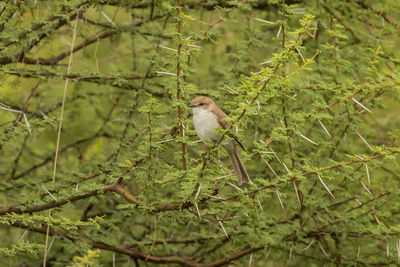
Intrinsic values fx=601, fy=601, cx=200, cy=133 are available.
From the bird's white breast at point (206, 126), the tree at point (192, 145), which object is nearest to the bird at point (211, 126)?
the bird's white breast at point (206, 126)

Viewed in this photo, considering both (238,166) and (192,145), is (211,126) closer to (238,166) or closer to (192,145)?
(192,145)


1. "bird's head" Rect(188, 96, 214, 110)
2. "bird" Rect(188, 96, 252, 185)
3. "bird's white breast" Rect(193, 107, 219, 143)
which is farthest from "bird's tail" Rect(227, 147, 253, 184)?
"bird's head" Rect(188, 96, 214, 110)

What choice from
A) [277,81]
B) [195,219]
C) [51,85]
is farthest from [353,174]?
[51,85]

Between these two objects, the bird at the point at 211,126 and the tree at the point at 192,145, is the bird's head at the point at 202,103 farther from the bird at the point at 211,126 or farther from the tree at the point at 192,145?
the tree at the point at 192,145

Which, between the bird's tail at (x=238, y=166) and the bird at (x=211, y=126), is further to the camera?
the bird's tail at (x=238, y=166)

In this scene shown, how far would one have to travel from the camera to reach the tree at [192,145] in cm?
435

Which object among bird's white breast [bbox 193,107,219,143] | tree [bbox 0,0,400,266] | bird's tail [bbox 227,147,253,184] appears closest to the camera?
tree [bbox 0,0,400,266]

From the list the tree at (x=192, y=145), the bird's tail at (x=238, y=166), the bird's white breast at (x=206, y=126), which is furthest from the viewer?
the bird's tail at (x=238, y=166)

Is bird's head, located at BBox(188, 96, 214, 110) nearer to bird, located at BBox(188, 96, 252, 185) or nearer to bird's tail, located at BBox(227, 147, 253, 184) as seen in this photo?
bird, located at BBox(188, 96, 252, 185)

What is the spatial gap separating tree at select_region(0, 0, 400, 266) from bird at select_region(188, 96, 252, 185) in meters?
0.11

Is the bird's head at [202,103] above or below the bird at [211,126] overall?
above

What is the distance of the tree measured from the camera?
14.3 ft

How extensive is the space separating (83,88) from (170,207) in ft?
11.5

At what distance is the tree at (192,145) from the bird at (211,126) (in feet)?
0.35
